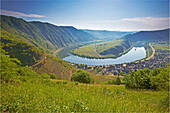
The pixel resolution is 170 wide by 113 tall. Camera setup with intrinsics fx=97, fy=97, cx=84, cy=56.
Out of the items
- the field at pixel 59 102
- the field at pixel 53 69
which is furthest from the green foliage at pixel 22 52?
the field at pixel 59 102

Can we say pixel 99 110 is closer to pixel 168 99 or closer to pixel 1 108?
pixel 1 108

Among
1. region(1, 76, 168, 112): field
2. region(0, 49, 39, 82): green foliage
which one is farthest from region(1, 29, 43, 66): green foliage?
region(1, 76, 168, 112): field

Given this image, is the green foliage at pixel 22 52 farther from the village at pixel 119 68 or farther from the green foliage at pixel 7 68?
the green foliage at pixel 7 68

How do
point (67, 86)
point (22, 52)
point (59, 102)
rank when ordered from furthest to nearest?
point (22, 52), point (67, 86), point (59, 102)

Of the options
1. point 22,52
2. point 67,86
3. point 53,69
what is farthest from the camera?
point 22,52

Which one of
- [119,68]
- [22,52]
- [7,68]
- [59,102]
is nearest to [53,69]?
[22,52]

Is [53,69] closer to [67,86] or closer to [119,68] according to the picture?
[119,68]

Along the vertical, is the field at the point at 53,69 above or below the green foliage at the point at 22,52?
below

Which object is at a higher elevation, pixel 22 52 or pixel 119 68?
pixel 22 52

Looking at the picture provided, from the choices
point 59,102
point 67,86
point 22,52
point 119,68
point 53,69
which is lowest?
point 119,68

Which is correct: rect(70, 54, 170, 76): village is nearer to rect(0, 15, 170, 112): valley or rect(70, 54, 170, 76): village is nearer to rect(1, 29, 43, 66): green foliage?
rect(0, 15, 170, 112): valley

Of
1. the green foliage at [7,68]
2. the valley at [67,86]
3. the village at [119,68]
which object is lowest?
the village at [119,68]

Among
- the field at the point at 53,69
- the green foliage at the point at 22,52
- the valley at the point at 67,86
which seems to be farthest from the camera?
the green foliage at the point at 22,52
